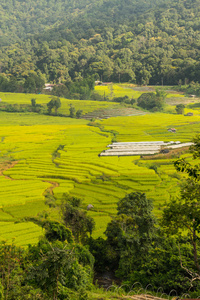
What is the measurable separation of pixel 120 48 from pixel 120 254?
3474 inches

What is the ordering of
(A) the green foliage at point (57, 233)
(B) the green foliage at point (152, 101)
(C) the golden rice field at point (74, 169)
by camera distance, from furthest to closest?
(B) the green foliage at point (152, 101)
(C) the golden rice field at point (74, 169)
(A) the green foliage at point (57, 233)

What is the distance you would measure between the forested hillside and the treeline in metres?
59.2

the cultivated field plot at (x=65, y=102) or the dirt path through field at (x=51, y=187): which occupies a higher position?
the cultivated field plot at (x=65, y=102)

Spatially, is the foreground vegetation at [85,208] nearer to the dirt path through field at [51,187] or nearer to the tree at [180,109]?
the dirt path through field at [51,187]

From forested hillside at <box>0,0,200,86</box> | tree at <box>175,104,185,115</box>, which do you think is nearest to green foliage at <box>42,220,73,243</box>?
tree at <box>175,104,185,115</box>

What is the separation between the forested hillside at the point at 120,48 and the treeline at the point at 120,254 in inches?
2330

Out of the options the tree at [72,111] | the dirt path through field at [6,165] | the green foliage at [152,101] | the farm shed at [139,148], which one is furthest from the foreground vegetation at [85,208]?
the green foliage at [152,101]

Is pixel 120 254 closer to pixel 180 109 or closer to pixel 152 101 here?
pixel 180 109

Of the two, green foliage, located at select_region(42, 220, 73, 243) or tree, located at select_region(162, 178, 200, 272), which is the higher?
tree, located at select_region(162, 178, 200, 272)

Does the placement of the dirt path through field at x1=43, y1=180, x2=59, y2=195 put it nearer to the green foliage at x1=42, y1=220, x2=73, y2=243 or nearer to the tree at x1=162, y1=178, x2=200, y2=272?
the green foliage at x1=42, y1=220, x2=73, y2=243

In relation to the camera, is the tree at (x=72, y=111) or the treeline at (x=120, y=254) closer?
the treeline at (x=120, y=254)

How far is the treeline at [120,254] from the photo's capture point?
27.3ft

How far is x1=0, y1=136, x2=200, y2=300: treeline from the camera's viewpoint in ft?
27.3

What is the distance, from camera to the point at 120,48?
95.4 metres
